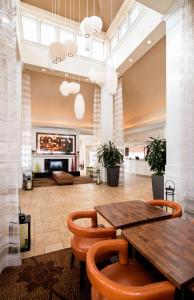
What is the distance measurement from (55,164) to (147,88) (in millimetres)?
6882

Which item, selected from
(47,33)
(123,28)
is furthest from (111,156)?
(47,33)

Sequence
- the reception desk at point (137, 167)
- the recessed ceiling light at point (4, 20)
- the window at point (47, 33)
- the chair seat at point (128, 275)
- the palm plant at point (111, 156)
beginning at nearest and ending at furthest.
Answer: the chair seat at point (128, 275), the recessed ceiling light at point (4, 20), the window at point (47, 33), the palm plant at point (111, 156), the reception desk at point (137, 167)

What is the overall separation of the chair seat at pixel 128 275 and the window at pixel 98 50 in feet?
24.2

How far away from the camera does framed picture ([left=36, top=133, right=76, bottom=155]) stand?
33.2ft

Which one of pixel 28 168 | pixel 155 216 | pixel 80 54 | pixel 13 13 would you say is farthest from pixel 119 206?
pixel 80 54

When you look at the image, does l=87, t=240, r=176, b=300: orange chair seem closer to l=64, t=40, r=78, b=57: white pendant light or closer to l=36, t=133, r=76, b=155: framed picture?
l=64, t=40, r=78, b=57: white pendant light

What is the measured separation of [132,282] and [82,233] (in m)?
0.53

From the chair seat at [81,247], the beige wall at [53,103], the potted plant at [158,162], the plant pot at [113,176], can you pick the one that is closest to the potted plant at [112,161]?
the plant pot at [113,176]

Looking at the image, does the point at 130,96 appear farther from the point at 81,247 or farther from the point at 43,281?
the point at 43,281

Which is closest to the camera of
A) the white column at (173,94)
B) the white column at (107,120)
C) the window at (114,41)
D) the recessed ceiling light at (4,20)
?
the recessed ceiling light at (4,20)

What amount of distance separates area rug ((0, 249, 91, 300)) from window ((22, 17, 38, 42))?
6729mm

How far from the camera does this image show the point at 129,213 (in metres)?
1.76

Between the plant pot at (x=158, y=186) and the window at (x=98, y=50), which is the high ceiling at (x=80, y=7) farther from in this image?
the plant pot at (x=158, y=186)

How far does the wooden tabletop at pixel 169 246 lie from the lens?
886mm
